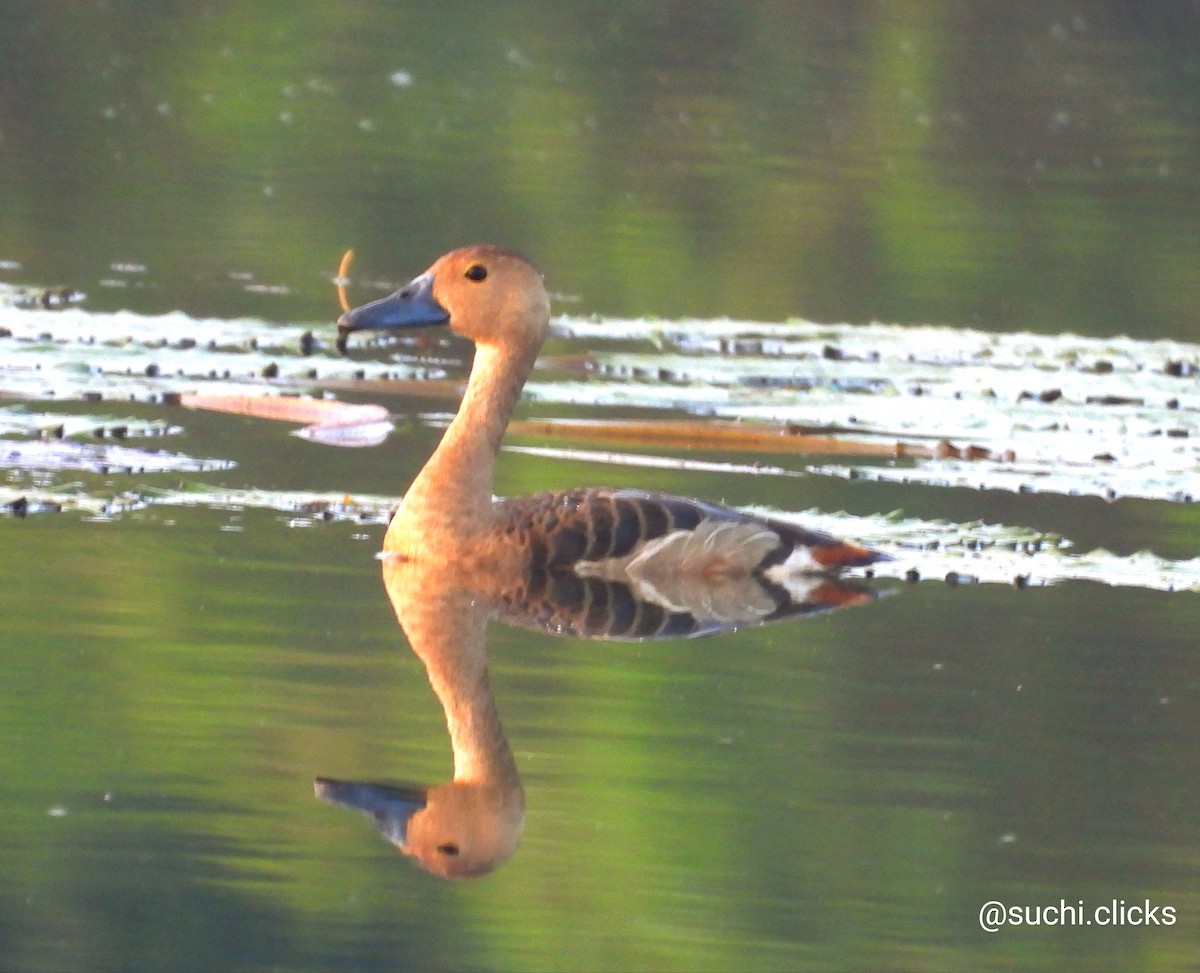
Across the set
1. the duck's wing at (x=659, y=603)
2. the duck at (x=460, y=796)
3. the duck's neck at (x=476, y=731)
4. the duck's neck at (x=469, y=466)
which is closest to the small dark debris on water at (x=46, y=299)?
the duck's neck at (x=469, y=466)

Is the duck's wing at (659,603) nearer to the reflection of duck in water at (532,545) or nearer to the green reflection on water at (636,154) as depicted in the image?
the reflection of duck in water at (532,545)

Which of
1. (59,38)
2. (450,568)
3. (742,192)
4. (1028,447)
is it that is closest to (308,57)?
(59,38)

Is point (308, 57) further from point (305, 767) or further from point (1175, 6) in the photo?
point (305, 767)

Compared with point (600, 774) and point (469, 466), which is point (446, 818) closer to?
point (600, 774)

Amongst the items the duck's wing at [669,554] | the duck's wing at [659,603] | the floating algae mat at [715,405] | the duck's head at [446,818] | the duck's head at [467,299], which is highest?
the floating algae mat at [715,405]

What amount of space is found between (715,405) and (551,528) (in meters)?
3.57

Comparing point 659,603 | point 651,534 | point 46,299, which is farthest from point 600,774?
point 46,299

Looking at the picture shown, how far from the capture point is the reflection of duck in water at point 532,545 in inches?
328

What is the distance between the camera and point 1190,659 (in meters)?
7.84

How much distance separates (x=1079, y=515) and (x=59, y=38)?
18928 millimetres

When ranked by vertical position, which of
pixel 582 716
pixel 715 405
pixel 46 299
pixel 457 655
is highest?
pixel 46 299

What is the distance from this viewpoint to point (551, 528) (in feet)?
28.7

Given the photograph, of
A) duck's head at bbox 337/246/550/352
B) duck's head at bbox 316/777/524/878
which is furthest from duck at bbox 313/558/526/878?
duck's head at bbox 337/246/550/352

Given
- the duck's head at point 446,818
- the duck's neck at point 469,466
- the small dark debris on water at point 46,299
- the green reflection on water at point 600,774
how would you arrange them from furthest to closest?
the small dark debris on water at point 46,299 < the duck's neck at point 469,466 < the duck's head at point 446,818 < the green reflection on water at point 600,774
